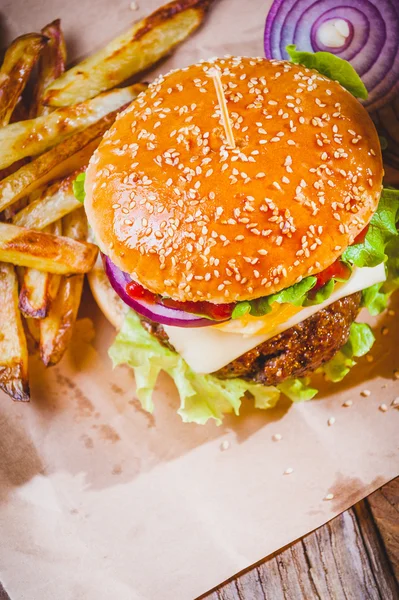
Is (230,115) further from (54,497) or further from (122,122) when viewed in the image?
(54,497)

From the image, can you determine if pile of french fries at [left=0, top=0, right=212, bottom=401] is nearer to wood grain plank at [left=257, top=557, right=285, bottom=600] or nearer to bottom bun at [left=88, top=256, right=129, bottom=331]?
bottom bun at [left=88, top=256, right=129, bottom=331]

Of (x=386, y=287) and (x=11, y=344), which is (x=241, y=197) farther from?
(x=11, y=344)

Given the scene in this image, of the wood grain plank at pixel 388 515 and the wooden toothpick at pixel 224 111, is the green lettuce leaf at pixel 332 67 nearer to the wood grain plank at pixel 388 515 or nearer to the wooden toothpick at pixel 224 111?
the wooden toothpick at pixel 224 111

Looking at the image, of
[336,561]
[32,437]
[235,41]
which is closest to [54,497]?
[32,437]

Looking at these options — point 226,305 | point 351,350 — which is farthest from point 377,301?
point 226,305

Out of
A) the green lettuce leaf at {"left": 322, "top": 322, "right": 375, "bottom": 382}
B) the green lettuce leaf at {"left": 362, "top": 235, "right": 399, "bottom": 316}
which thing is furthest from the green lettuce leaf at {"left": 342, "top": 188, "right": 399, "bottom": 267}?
the green lettuce leaf at {"left": 322, "top": 322, "right": 375, "bottom": 382}
